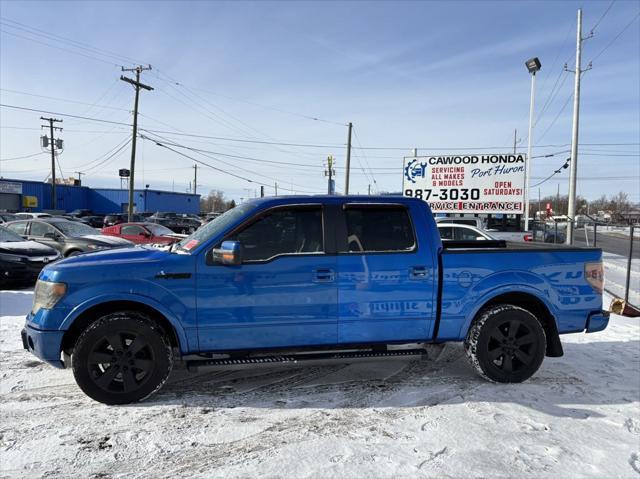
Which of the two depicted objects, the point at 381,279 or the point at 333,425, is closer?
the point at 333,425

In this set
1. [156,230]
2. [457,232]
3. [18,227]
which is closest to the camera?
[457,232]

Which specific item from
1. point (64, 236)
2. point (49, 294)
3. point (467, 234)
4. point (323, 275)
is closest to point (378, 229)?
point (323, 275)

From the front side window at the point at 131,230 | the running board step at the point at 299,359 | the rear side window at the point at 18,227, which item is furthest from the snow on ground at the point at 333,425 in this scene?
the front side window at the point at 131,230

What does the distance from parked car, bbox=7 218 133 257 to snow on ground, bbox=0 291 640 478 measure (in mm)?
7244

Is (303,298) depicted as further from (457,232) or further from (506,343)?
(457,232)

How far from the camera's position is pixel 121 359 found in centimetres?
380

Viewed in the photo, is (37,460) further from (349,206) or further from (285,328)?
(349,206)

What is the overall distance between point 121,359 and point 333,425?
73.9 inches

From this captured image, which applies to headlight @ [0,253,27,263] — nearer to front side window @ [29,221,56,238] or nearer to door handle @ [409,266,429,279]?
front side window @ [29,221,56,238]

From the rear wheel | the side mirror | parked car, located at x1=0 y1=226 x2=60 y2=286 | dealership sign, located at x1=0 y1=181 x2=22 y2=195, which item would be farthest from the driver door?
dealership sign, located at x1=0 y1=181 x2=22 y2=195

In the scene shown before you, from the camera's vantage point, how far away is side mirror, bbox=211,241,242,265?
3.71 m

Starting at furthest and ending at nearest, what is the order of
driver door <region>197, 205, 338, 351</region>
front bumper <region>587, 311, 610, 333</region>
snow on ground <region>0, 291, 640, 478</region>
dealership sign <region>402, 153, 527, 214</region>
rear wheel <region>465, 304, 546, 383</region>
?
1. dealership sign <region>402, 153, 527, 214</region>
2. front bumper <region>587, 311, 610, 333</region>
3. rear wheel <region>465, 304, 546, 383</region>
4. driver door <region>197, 205, 338, 351</region>
5. snow on ground <region>0, 291, 640, 478</region>

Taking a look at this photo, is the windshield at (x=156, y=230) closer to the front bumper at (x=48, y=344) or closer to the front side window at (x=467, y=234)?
the front side window at (x=467, y=234)

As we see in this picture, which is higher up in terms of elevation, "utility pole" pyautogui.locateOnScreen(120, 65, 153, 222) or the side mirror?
"utility pole" pyautogui.locateOnScreen(120, 65, 153, 222)
